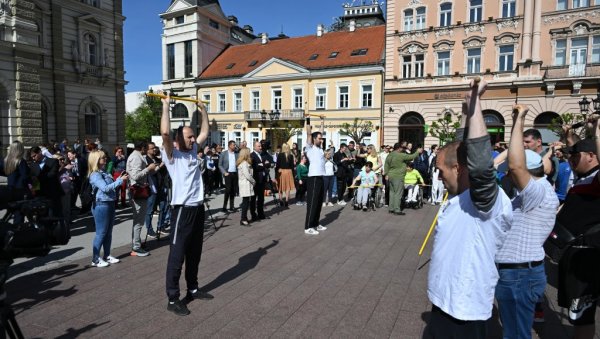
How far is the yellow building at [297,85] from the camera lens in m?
32.7

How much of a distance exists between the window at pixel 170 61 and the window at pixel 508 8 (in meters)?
34.9

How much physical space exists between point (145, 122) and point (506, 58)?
45522 millimetres

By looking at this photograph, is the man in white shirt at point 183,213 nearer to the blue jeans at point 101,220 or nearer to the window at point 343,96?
the blue jeans at point 101,220

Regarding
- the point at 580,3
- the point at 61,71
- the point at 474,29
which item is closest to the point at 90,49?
the point at 61,71

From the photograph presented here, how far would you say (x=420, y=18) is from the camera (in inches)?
1129

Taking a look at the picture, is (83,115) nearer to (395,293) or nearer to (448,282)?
(395,293)

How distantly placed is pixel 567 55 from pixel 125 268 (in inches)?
1176

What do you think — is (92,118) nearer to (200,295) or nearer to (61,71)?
(61,71)

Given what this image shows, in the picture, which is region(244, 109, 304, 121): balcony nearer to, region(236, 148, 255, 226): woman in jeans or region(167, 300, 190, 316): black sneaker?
region(236, 148, 255, 226): woman in jeans

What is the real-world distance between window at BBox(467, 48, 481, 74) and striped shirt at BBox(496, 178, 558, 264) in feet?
92.3

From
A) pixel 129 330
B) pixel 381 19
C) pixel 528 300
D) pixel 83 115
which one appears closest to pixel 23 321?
pixel 129 330

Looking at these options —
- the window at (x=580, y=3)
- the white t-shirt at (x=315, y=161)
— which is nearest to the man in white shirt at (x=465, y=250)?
the white t-shirt at (x=315, y=161)

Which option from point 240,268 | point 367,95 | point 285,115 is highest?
point 367,95

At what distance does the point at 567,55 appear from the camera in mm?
24422
